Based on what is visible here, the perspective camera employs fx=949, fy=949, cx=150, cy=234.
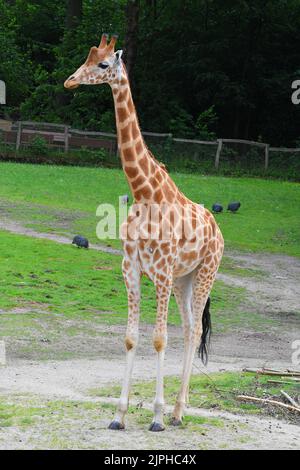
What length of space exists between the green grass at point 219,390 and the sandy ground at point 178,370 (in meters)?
0.25

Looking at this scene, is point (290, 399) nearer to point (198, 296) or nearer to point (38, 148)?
point (198, 296)

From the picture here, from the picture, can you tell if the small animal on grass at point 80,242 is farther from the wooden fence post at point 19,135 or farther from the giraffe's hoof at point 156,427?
the wooden fence post at point 19,135

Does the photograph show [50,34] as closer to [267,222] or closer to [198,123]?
[198,123]

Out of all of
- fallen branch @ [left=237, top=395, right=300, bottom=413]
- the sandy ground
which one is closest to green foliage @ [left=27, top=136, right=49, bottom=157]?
the sandy ground

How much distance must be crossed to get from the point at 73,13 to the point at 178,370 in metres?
29.6

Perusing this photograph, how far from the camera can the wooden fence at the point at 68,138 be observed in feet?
103

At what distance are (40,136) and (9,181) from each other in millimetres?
7126

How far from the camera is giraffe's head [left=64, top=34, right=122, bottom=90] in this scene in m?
7.29

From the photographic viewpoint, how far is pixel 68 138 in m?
31.7

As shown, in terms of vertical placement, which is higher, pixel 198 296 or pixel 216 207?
pixel 198 296

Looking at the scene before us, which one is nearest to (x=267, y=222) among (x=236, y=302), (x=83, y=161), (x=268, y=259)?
(x=268, y=259)

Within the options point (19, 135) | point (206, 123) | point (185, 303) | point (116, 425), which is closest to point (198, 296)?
point (185, 303)

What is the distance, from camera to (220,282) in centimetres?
1584

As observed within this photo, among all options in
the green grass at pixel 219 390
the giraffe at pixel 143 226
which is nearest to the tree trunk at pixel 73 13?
the green grass at pixel 219 390
